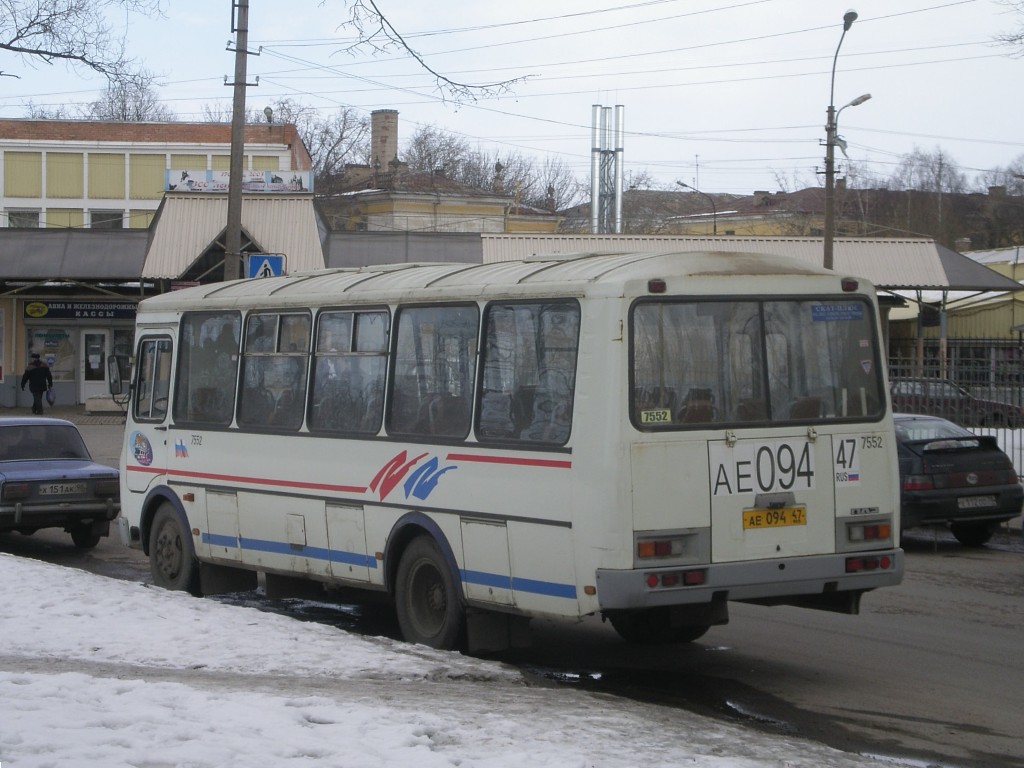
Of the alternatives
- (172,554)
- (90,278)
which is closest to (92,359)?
(90,278)

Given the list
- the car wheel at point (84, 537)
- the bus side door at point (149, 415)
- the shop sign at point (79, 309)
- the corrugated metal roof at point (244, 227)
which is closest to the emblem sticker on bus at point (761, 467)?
the bus side door at point (149, 415)

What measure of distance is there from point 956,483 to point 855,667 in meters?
6.95

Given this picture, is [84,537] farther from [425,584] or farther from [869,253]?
[869,253]

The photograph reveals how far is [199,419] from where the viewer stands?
11.9 metres

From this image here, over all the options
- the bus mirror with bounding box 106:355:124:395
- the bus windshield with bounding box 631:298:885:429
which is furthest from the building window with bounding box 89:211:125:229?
the bus windshield with bounding box 631:298:885:429

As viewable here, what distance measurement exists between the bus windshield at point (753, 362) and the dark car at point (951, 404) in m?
11.5

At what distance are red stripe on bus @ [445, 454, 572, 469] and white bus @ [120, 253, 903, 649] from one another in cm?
2

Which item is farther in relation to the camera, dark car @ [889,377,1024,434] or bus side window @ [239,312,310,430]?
dark car @ [889,377,1024,434]

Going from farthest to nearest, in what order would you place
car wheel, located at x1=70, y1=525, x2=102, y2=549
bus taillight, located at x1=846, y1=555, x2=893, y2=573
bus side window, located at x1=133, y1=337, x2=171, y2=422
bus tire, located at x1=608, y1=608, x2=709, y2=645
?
car wheel, located at x1=70, y1=525, x2=102, y2=549, bus side window, located at x1=133, y1=337, x2=171, y2=422, bus tire, located at x1=608, y1=608, x2=709, y2=645, bus taillight, located at x1=846, y1=555, x2=893, y2=573

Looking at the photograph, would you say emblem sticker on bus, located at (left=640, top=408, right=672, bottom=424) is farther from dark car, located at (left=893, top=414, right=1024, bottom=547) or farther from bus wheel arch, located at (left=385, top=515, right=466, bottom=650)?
dark car, located at (left=893, top=414, right=1024, bottom=547)

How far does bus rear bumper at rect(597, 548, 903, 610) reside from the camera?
7.61m

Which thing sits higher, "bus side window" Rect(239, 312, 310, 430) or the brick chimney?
the brick chimney

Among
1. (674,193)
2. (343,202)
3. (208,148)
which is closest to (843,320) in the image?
(208,148)

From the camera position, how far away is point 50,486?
602 inches
